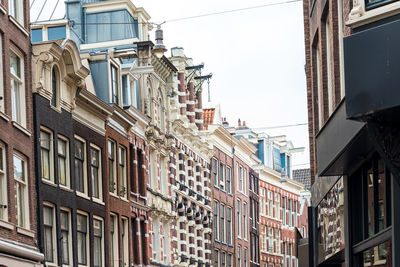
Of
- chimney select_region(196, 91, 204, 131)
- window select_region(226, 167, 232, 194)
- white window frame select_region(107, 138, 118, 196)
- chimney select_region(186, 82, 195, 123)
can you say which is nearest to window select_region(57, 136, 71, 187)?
white window frame select_region(107, 138, 118, 196)

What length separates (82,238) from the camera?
31250 mm

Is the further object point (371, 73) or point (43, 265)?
point (43, 265)

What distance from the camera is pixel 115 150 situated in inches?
1407

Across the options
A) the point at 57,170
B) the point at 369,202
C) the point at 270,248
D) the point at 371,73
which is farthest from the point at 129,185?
the point at 270,248

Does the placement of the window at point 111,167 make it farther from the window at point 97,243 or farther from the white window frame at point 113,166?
the window at point 97,243

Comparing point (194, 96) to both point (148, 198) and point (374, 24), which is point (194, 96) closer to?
point (148, 198)

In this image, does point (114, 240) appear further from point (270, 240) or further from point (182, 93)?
point (270, 240)

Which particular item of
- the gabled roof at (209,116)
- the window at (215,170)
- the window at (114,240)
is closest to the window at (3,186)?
the window at (114,240)

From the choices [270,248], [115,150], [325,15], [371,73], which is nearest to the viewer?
[371,73]

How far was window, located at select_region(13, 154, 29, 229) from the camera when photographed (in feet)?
82.6

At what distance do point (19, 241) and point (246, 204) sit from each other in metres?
39.6

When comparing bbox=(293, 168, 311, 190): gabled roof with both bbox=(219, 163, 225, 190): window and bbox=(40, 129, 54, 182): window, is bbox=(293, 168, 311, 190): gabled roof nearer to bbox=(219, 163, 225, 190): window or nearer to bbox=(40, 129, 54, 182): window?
bbox=(219, 163, 225, 190): window

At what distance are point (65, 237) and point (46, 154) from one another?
2.89m

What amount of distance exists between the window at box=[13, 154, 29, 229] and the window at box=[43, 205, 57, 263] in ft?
5.51
